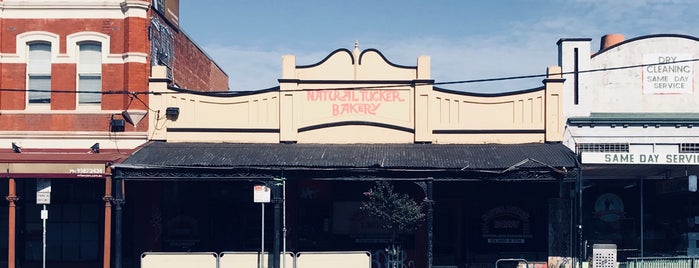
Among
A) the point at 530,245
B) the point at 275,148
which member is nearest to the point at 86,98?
the point at 275,148

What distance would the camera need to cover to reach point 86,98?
23484 mm

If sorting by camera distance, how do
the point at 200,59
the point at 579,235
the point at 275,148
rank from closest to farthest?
the point at 579,235, the point at 275,148, the point at 200,59

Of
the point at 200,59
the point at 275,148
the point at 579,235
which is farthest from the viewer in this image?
the point at 200,59

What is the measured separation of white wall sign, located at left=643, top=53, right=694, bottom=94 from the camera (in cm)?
2364

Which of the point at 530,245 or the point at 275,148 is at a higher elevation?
the point at 275,148

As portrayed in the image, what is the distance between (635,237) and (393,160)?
→ 7830 mm

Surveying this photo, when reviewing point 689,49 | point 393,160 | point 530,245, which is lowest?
point 530,245

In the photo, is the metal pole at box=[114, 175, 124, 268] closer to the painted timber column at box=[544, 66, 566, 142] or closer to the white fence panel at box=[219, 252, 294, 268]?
the white fence panel at box=[219, 252, 294, 268]

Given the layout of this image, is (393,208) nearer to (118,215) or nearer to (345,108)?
(345,108)

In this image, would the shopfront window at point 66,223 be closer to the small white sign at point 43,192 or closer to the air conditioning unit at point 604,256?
the small white sign at point 43,192

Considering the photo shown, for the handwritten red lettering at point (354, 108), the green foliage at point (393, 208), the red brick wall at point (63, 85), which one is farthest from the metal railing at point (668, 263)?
the red brick wall at point (63, 85)

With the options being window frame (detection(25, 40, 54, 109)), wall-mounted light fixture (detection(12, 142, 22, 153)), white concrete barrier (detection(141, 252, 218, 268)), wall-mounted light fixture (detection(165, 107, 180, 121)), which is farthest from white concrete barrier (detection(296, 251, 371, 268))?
window frame (detection(25, 40, 54, 109))

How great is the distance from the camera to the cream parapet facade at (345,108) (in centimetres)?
2306

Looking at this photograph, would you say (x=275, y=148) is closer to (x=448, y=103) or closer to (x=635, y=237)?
(x=448, y=103)
